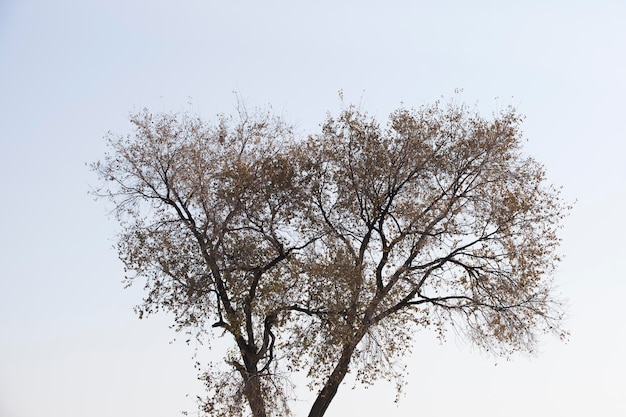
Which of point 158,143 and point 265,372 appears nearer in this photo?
point 265,372

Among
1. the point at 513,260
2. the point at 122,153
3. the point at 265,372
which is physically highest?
the point at 122,153

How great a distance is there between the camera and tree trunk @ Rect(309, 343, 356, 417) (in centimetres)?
2573

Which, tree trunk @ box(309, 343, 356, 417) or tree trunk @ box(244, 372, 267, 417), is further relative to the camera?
tree trunk @ box(244, 372, 267, 417)

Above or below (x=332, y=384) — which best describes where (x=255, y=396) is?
below

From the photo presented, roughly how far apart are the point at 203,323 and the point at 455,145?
8307 millimetres

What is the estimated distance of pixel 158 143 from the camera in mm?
28000

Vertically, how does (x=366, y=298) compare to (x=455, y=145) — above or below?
below

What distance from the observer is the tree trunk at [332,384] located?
2573 centimetres

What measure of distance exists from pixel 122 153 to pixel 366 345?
28.8 ft

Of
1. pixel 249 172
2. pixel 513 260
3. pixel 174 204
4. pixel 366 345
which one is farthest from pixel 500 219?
pixel 174 204

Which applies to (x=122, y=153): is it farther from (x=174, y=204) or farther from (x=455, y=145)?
(x=455, y=145)

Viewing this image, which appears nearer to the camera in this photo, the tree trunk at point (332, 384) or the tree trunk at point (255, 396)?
the tree trunk at point (332, 384)

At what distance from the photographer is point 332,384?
25984 mm

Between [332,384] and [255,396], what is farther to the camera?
[332,384]
